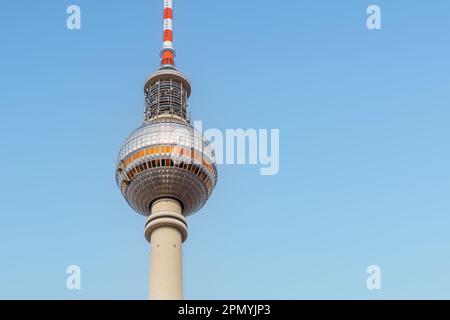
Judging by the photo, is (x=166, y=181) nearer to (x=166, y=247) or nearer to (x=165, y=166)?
(x=165, y=166)

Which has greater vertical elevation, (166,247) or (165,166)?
(165,166)

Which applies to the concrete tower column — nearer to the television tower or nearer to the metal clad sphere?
the television tower

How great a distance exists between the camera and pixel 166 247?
90.0 metres

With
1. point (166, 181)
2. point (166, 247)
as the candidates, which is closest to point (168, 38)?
point (166, 181)

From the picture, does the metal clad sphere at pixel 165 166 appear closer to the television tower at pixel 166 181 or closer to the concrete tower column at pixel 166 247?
the television tower at pixel 166 181

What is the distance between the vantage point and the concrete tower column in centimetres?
8700

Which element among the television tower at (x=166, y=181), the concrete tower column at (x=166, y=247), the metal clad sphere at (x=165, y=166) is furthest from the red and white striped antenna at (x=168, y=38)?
the concrete tower column at (x=166, y=247)

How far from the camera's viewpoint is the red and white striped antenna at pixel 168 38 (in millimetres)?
110125

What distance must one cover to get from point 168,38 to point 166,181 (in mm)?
28790

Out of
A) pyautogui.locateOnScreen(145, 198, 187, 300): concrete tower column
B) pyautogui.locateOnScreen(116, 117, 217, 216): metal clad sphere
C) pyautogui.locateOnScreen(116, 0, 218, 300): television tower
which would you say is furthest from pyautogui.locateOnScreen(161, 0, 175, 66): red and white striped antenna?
pyautogui.locateOnScreen(145, 198, 187, 300): concrete tower column
